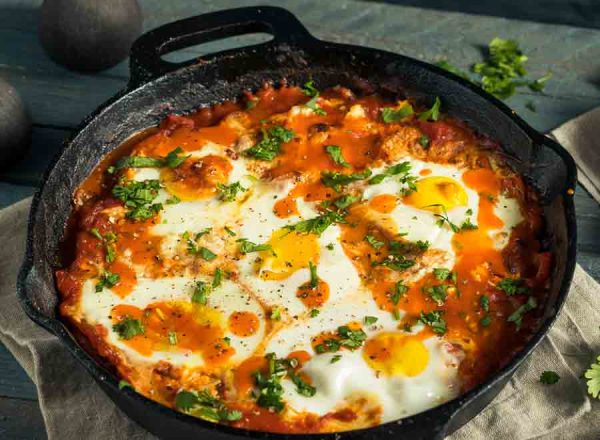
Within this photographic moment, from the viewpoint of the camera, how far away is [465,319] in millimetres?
4129

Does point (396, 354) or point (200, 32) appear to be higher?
point (200, 32)

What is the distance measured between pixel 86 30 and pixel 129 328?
273 centimetres

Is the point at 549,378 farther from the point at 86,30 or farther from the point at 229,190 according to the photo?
the point at 86,30

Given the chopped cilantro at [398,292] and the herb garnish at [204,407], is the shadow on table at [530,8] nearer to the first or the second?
the chopped cilantro at [398,292]

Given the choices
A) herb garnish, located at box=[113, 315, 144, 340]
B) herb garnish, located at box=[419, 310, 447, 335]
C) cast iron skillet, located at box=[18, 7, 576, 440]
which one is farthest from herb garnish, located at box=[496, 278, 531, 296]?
herb garnish, located at box=[113, 315, 144, 340]

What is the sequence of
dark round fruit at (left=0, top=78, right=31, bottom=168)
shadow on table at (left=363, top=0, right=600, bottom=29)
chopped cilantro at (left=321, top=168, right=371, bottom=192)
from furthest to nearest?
shadow on table at (left=363, top=0, right=600, bottom=29)
dark round fruit at (left=0, top=78, right=31, bottom=168)
chopped cilantro at (left=321, top=168, right=371, bottom=192)

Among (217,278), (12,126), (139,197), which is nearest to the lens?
(217,278)

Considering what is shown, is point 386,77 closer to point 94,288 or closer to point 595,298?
point 595,298

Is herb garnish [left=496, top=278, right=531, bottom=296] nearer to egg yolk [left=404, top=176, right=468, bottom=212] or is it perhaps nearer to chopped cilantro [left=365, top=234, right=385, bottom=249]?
egg yolk [left=404, top=176, right=468, bottom=212]

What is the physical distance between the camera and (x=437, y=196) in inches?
179

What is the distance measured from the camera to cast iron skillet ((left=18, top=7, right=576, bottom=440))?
4.12 metres

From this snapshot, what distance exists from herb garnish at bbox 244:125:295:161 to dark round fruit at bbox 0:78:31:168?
5.35ft

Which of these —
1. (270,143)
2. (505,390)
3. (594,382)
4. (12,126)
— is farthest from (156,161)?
(594,382)

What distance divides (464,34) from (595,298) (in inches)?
101
